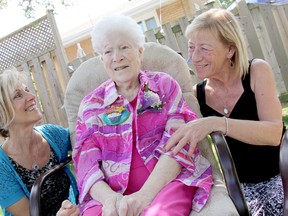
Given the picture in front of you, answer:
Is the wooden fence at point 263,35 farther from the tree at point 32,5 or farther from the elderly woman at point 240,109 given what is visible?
the tree at point 32,5

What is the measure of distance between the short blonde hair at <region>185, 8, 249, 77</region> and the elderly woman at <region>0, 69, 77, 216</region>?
129 cm

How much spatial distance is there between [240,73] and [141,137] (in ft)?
2.34

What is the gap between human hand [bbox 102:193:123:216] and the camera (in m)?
1.72

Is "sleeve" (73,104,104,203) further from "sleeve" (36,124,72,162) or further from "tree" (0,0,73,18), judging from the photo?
"tree" (0,0,73,18)

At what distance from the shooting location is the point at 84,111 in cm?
229

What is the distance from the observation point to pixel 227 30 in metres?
2.15

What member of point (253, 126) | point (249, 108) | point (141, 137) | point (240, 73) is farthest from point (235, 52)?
point (141, 137)

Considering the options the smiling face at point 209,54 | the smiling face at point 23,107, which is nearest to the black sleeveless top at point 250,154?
the smiling face at point 209,54

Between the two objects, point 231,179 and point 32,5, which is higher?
point 32,5

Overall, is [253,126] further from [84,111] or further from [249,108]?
[84,111]

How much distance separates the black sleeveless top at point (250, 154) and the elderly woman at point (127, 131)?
0.72 feet

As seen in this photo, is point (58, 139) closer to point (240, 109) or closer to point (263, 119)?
point (240, 109)

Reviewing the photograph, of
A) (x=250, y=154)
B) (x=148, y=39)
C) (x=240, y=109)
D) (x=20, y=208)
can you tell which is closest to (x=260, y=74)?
(x=240, y=109)

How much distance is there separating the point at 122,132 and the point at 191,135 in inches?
18.6
